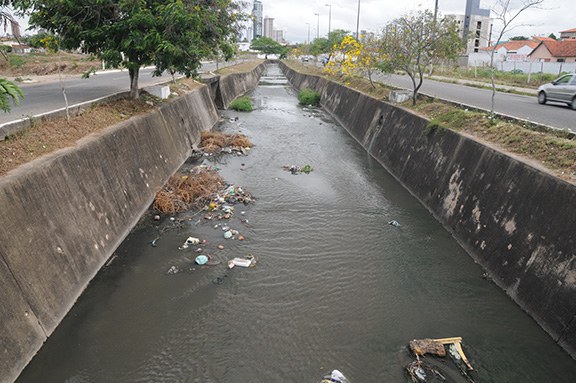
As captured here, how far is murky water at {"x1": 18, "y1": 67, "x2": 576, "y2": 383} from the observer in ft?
20.0

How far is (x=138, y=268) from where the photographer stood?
8602 millimetres

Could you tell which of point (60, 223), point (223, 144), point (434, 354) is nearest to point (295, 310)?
point (434, 354)

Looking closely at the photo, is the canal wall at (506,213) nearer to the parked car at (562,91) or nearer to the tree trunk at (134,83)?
the parked car at (562,91)

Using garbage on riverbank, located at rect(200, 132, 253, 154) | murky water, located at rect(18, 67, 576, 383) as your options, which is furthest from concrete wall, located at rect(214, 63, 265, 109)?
murky water, located at rect(18, 67, 576, 383)

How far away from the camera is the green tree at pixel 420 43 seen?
1686 cm

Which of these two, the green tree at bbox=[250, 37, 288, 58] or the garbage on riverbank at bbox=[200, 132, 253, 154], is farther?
the green tree at bbox=[250, 37, 288, 58]

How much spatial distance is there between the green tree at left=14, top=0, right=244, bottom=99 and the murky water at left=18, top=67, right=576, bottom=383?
236 inches

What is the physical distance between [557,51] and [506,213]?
56.1 m

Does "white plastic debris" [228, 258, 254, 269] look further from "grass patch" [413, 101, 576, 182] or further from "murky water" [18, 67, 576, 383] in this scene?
"grass patch" [413, 101, 576, 182]

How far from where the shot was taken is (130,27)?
12.6m

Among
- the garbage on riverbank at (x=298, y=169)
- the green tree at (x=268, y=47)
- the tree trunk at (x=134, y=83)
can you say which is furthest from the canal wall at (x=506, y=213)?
the green tree at (x=268, y=47)

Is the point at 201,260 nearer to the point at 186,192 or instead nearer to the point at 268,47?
the point at 186,192

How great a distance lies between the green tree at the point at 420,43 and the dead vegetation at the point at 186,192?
9848 millimetres

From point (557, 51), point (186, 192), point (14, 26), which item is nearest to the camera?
point (14, 26)
